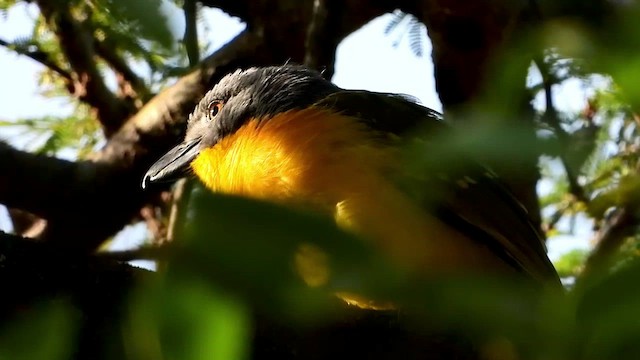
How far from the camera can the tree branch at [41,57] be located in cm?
430

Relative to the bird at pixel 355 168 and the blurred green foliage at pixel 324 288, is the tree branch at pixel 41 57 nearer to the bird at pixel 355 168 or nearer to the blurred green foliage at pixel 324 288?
the bird at pixel 355 168

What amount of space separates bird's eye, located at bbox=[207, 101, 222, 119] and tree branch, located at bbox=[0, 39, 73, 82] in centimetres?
85

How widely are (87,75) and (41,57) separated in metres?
0.32

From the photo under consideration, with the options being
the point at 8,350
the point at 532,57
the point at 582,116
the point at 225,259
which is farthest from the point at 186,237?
the point at 582,116

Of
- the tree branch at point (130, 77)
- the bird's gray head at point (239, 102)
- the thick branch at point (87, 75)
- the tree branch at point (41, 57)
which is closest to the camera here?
the bird's gray head at point (239, 102)

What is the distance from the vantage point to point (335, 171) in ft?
9.96

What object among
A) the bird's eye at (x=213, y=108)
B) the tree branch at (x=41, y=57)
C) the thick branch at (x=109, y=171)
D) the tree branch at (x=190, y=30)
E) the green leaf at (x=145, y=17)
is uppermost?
the green leaf at (x=145, y=17)

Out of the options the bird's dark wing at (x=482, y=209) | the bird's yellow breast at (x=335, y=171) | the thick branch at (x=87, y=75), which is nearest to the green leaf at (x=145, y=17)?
the bird's yellow breast at (x=335, y=171)

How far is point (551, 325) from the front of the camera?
33.8 inches

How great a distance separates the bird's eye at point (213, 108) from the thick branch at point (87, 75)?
0.65m

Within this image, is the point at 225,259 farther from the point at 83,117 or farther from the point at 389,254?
the point at 83,117

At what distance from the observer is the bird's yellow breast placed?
9.00 feet

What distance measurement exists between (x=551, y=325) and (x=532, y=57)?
1.23 feet

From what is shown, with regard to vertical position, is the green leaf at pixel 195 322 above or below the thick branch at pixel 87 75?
above
